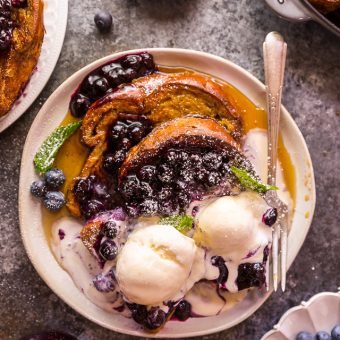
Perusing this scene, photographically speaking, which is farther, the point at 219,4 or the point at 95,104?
the point at 219,4

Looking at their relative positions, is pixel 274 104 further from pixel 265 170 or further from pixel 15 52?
pixel 15 52

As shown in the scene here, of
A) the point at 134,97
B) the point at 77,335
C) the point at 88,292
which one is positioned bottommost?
the point at 77,335

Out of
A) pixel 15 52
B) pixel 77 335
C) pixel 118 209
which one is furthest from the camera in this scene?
pixel 77 335

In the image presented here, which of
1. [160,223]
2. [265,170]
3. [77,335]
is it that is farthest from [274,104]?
[77,335]

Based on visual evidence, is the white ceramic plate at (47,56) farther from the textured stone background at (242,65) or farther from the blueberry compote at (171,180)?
the blueberry compote at (171,180)

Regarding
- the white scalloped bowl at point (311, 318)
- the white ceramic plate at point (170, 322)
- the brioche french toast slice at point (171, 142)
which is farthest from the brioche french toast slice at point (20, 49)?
the white scalloped bowl at point (311, 318)

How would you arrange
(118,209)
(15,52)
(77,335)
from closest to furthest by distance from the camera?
(15,52), (118,209), (77,335)
